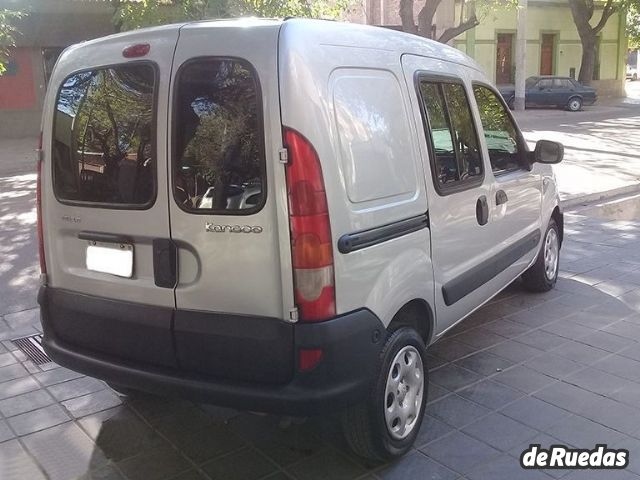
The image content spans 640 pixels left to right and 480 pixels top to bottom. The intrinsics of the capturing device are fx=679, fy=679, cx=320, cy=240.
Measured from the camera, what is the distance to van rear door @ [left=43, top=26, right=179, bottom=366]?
9.88ft

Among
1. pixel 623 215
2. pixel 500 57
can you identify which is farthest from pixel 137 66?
pixel 500 57

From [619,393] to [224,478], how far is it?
7.55 ft

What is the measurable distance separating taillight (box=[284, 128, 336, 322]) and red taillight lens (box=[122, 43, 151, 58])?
0.82 metres

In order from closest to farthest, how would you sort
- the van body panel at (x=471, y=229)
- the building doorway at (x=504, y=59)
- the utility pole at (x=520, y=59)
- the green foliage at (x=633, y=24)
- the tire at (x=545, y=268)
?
the van body panel at (x=471, y=229) → the tire at (x=545, y=268) → the utility pole at (x=520, y=59) → the building doorway at (x=504, y=59) → the green foliage at (x=633, y=24)

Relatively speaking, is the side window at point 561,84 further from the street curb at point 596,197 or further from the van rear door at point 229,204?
the van rear door at point 229,204

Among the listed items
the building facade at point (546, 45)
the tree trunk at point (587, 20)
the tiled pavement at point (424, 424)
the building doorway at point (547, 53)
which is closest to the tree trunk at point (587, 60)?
the tree trunk at point (587, 20)

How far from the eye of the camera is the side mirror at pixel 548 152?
490cm

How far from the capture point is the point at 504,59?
1330 inches

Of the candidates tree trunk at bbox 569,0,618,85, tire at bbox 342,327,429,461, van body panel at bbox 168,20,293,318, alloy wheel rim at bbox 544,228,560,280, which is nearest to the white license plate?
van body panel at bbox 168,20,293,318

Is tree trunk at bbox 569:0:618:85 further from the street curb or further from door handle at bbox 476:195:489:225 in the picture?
door handle at bbox 476:195:489:225

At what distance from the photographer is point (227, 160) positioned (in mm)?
2859

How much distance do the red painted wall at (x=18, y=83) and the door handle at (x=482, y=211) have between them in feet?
67.3

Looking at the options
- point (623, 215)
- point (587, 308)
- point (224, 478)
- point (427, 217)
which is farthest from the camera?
point (623, 215)

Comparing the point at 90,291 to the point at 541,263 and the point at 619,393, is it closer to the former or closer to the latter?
the point at 619,393
